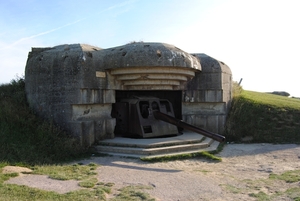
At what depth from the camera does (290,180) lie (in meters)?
4.42

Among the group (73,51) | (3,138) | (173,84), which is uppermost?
(73,51)

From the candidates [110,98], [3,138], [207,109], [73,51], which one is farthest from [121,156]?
[207,109]

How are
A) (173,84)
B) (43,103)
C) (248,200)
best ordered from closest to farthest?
(248,200) → (43,103) → (173,84)

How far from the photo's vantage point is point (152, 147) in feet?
20.9

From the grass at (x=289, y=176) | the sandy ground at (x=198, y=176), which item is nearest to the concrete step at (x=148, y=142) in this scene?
the sandy ground at (x=198, y=176)

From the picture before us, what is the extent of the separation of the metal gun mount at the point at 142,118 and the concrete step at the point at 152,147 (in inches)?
24.0

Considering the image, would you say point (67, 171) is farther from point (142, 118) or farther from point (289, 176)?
point (289, 176)

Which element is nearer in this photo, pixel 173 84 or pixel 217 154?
pixel 217 154

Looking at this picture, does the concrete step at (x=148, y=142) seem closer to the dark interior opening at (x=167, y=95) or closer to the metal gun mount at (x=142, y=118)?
the metal gun mount at (x=142, y=118)

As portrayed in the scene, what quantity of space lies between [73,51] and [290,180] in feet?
17.5

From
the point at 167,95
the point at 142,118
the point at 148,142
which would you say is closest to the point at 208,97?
the point at 167,95

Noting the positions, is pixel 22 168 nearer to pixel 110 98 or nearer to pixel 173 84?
pixel 110 98

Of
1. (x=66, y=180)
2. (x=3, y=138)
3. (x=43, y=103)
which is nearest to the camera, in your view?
(x=66, y=180)

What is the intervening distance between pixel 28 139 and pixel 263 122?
6405mm
